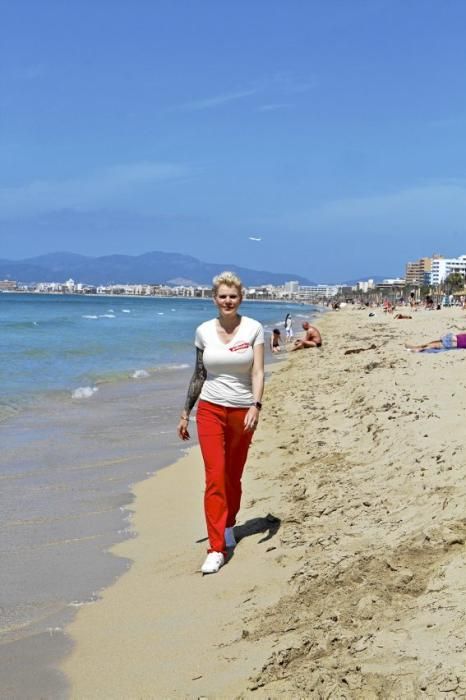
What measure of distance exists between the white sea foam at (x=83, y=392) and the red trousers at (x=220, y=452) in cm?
906

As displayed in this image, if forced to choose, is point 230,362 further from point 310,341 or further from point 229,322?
point 310,341

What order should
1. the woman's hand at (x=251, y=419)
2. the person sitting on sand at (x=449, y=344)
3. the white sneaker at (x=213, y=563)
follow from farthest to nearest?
1. the person sitting on sand at (x=449, y=344)
2. the woman's hand at (x=251, y=419)
3. the white sneaker at (x=213, y=563)

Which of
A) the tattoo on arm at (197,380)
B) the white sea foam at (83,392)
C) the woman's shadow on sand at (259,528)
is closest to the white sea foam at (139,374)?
the white sea foam at (83,392)

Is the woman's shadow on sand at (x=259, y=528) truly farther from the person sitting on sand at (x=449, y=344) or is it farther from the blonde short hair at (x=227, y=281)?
the person sitting on sand at (x=449, y=344)

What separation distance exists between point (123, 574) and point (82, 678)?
1289mm

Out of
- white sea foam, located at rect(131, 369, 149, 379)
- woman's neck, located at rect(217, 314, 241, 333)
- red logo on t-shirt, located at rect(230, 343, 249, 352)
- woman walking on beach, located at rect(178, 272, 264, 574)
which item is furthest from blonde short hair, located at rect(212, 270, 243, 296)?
white sea foam, located at rect(131, 369, 149, 379)

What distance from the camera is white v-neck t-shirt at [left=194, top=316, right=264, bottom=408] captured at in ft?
15.0

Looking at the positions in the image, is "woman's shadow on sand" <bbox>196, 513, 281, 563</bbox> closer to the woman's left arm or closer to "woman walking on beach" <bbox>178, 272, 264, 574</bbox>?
"woman walking on beach" <bbox>178, 272, 264, 574</bbox>

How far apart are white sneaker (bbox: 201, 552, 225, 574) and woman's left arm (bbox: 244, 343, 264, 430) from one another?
0.75 meters

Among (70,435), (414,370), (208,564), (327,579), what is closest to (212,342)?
(208,564)

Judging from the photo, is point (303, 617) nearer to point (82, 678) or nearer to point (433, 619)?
point (433, 619)

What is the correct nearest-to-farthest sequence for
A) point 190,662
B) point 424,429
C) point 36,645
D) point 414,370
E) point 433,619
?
point 433,619, point 190,662, point 36,645, point 424,429, point 414,370

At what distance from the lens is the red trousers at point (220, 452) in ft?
15.1

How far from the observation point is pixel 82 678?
3260 mm
